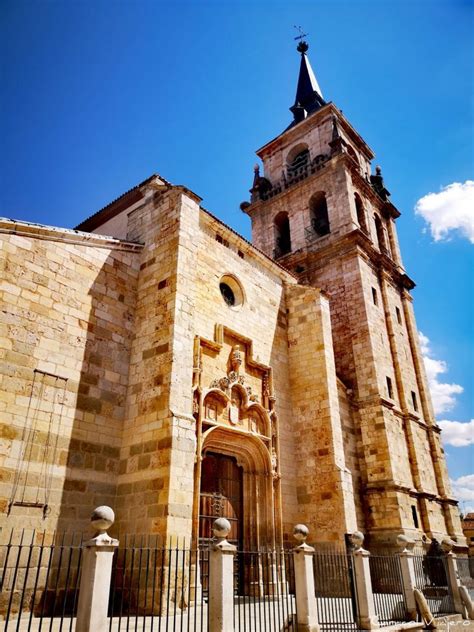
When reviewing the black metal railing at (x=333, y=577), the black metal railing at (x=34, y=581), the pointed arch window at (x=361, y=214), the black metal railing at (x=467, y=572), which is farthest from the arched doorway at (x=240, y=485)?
the pointed arch window at (x=361, y=214)

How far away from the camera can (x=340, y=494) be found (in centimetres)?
1100

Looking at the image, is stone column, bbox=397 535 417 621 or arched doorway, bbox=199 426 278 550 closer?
stone column, bbox=397 535 417 621

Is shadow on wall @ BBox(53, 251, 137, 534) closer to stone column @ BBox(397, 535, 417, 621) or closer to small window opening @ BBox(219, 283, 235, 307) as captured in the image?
small window opening @ BBox(219, 283, 235, 307)

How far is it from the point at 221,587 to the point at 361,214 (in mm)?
17884

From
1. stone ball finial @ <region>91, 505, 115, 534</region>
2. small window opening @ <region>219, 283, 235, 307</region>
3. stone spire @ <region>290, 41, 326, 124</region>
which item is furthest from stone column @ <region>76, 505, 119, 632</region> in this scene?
stone spire @ <region>290, 41, 326, 124</region>

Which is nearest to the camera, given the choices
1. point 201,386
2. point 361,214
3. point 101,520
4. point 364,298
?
point 101,520

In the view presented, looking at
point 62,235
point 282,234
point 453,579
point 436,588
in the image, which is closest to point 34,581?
point 62,235

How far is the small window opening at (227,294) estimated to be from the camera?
1196cm

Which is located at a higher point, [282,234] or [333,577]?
[282,234]

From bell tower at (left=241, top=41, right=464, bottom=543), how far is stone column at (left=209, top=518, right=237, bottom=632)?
913 centimetres

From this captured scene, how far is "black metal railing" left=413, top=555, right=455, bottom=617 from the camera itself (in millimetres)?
9778

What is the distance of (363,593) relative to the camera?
7.57 metres

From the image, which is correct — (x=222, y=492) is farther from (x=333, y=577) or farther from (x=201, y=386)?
(x=333, y=577)

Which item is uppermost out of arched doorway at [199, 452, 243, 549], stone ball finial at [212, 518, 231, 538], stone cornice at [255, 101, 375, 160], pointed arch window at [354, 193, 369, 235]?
stone cornice at [255, 101, 375, 160]
